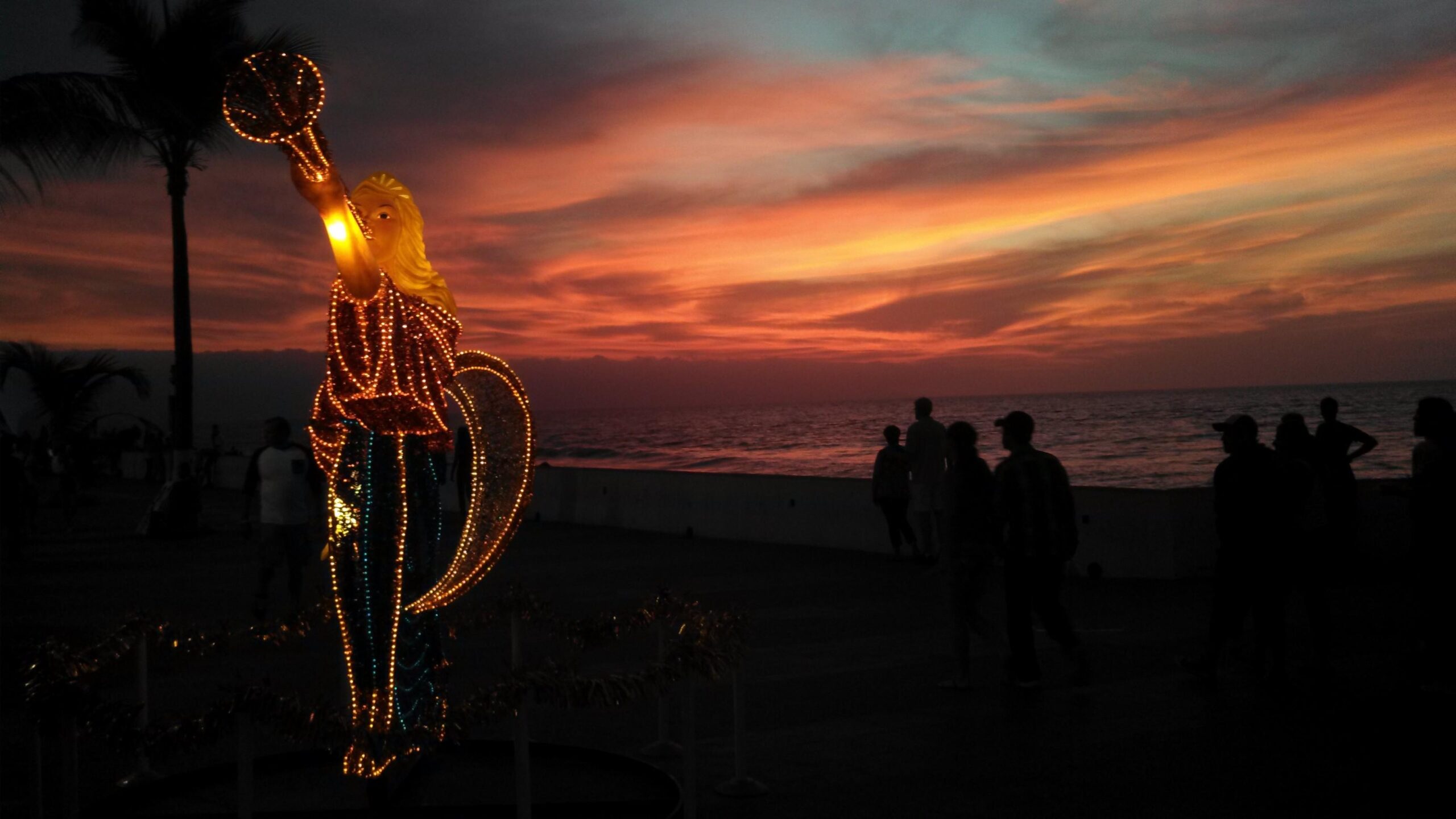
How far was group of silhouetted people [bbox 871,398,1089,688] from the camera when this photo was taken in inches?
301

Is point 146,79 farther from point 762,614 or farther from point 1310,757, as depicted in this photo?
point 1310,757

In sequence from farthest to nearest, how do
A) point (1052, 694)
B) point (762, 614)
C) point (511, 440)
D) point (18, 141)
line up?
point (762, 614), point (18, 141), point (1052, 694), point (511, 440)

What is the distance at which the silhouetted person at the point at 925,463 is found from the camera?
44.1 feet

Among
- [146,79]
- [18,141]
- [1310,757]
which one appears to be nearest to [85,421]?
[146,79]

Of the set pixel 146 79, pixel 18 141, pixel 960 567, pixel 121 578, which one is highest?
pixel 146 79

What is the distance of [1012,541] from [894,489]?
22.5 ft

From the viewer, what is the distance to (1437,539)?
7590mm

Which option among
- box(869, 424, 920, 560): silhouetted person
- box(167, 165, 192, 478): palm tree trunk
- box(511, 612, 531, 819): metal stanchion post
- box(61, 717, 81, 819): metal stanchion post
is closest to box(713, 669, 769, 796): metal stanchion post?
box(511, 612, 531, 819): metal stanchion post

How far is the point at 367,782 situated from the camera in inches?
219

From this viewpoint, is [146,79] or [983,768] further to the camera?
[146,79]

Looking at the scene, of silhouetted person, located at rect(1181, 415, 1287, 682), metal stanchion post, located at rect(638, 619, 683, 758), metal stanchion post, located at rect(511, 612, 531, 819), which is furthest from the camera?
silhouetted person, located at rect(1181, 415, 1287, 682)

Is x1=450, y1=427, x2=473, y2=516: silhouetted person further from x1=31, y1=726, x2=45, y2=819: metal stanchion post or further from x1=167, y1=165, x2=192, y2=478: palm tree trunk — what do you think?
x1=31, y1=726, x2=45, y2=819: metal stanchion post

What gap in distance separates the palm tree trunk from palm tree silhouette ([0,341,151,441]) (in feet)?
33.0

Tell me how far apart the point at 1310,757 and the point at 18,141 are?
32.1 ft
